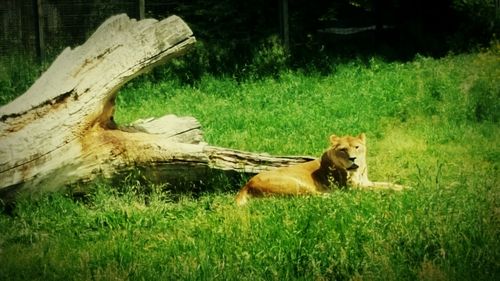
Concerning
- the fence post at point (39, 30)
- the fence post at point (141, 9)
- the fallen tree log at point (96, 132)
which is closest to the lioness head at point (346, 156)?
the fallen tree log at point (96, 132)

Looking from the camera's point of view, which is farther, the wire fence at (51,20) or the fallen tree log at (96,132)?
the wire fence at (51,20)

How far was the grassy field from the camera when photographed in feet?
17.9

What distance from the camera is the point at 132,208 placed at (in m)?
7.62

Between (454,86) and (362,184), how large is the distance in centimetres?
542

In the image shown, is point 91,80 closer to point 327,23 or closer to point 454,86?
point 454,86

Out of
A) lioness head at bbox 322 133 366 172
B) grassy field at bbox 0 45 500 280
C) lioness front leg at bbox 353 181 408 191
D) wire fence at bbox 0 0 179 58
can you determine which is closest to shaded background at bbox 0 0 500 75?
wire fence at bbox 0 0 179 58

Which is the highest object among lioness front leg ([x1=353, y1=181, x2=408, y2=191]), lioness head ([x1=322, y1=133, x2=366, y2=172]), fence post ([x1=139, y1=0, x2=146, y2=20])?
fence post ([x1=139, y1=0, x2=146, y2=20])

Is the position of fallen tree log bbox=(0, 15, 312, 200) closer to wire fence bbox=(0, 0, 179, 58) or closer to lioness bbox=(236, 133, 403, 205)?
lioness bbox=(236, 133, 403, 205)

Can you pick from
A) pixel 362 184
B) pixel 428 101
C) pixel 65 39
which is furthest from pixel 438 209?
pixel 65 39

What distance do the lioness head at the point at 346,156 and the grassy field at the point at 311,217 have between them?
1.84ft

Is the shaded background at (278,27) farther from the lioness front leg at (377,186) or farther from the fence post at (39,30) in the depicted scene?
the lioness front leg at (377,186)

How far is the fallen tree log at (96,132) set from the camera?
7.59m

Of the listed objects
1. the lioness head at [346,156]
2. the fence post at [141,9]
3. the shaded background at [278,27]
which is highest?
the fence post at [141,9]

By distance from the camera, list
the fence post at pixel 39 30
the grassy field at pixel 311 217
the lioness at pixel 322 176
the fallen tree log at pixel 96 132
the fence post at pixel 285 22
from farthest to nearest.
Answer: the fence post at pixel 285 22 → the fence post at pixel 39 30 → the lioness at pixel 322 176 → the fallen tree log at pixel 96 132 → the grassy field at pixel 311 217
